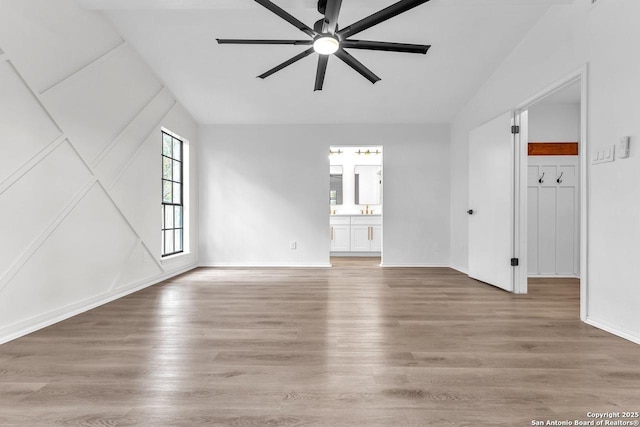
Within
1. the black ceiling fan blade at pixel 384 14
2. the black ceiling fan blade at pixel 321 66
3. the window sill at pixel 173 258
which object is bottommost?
the window sill at pixel 173 258

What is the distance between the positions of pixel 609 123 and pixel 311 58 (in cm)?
297

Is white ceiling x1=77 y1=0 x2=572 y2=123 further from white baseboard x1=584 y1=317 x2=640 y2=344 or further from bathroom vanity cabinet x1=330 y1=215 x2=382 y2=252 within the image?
white baseboard x1=584 y1=317 x2=640 y2=344

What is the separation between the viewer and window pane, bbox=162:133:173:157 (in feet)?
15.3

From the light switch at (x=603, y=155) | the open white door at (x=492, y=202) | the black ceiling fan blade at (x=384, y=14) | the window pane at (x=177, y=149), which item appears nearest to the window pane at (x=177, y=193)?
the window pane at (x=177, y=149)

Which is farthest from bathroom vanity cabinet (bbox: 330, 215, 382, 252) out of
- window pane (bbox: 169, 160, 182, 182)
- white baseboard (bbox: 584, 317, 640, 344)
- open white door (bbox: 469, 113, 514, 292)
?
white baseboard (bbox: 584, 317, 640, 344)

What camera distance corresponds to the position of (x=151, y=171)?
410cm

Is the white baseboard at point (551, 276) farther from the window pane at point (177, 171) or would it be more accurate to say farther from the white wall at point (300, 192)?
the window pane at point (177, 171)

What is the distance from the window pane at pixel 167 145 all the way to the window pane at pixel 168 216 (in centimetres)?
79

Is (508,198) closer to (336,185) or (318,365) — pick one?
(318,365)

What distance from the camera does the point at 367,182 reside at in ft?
24.6

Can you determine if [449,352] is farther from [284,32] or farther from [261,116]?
[261,116]

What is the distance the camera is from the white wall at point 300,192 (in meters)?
5.54

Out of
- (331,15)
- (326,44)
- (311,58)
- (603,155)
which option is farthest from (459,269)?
(331,15)

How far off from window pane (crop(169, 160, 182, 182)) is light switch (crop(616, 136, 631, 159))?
5.12 meters
